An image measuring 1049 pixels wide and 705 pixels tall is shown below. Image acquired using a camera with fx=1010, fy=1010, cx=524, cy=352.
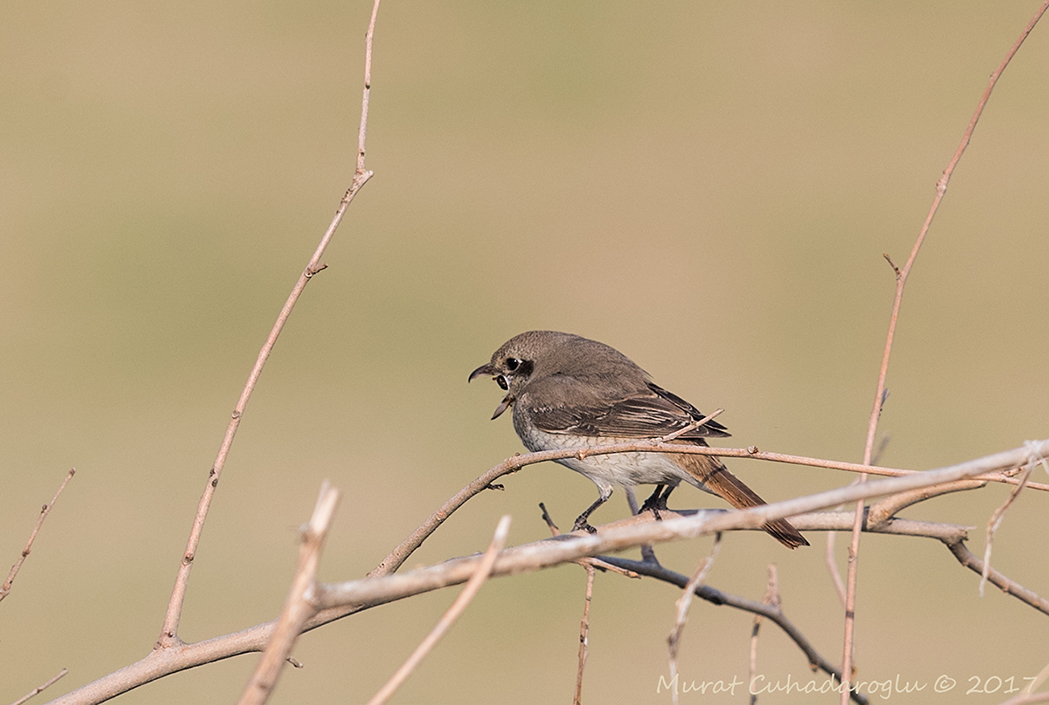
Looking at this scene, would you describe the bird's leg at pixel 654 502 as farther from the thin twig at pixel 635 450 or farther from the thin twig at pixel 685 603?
the thin twig at pixel 685 603

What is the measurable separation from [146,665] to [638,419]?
285 centimetres

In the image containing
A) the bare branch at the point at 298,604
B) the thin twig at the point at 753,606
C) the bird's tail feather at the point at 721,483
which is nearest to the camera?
the bare branch at the point at 298,604

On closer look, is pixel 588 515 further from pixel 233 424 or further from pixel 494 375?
pixel 233 424

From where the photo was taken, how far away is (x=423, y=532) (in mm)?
2168

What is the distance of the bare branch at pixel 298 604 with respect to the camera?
3.22 feet

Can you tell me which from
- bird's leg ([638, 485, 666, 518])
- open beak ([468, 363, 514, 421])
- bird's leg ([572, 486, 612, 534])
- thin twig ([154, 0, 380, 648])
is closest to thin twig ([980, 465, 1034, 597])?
thin twig ([154, 0, 380, 648])

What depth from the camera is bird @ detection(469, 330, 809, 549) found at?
4.02 metres

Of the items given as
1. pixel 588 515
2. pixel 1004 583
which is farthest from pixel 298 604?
pixel 588 515

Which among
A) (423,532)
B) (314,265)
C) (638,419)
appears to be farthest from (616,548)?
(638,419)

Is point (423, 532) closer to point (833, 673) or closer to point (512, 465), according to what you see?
point (512, 465)

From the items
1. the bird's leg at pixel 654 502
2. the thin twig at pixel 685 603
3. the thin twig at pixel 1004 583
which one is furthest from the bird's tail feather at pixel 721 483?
the thin twig at pixel 685 603

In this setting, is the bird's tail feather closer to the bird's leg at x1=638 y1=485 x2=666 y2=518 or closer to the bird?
the bird

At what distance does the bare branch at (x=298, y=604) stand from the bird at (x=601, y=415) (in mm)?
2671

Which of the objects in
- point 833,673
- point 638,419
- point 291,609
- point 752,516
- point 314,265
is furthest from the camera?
point 638,419
